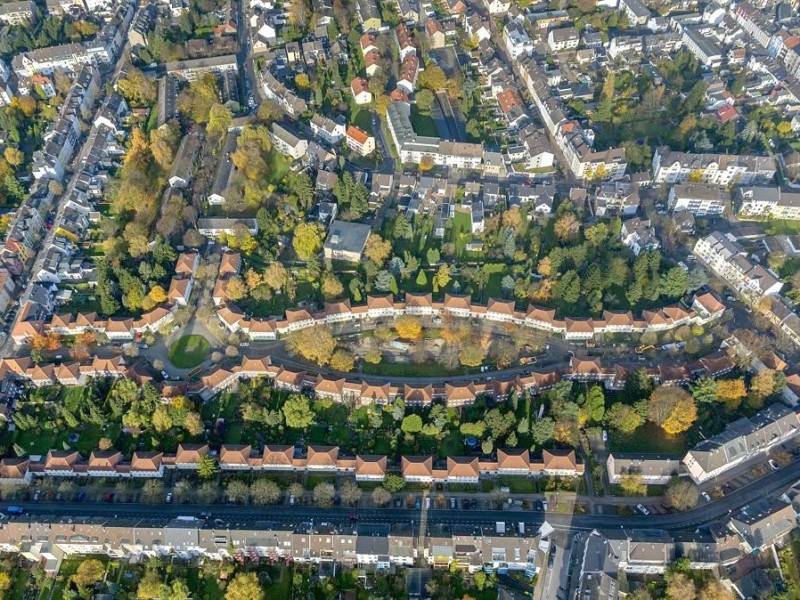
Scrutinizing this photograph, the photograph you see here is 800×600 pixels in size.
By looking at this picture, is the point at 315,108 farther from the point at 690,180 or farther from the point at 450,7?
the point at 690,180

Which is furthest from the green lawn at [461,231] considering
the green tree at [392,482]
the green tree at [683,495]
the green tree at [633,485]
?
the green tree at [683,495]

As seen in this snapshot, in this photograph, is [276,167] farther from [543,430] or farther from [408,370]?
[543,430]

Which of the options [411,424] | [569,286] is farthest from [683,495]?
[411,424]

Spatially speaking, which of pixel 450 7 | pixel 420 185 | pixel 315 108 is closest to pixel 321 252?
pixel 420 185

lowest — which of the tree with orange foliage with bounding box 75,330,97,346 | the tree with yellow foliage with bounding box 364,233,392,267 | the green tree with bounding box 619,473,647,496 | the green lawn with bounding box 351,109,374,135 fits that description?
the green tree with bounding box 619,473,647,496

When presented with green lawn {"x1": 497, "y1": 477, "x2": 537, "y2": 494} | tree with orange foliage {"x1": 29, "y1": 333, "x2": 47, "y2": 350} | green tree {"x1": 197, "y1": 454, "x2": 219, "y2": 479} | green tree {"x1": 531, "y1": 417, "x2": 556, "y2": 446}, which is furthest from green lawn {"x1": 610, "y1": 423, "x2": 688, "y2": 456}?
tree with orange foliage {"x1": 29, "y1": 333, "x2": 47, "y2": 350}

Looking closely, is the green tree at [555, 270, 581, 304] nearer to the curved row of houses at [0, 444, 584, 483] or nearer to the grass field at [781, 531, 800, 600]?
the curved row of houses at [0, 444, 584, 483]

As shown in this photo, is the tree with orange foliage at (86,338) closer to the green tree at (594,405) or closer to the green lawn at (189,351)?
the green lawn at (189,351)
